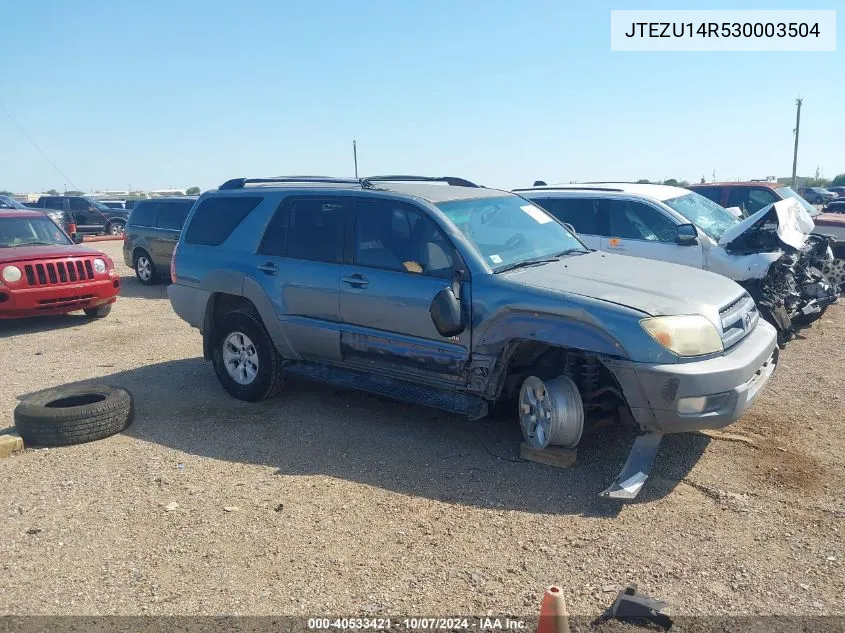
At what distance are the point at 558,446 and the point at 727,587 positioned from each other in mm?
1547

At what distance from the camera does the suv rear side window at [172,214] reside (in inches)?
565

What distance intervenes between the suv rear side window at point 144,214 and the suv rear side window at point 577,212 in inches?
351

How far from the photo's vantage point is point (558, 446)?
482cm

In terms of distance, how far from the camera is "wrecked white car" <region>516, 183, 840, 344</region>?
7.95m

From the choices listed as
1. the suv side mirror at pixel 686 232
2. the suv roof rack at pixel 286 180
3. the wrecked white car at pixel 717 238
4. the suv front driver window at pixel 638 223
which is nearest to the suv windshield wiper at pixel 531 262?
the suv roof rack at pixel 286 180

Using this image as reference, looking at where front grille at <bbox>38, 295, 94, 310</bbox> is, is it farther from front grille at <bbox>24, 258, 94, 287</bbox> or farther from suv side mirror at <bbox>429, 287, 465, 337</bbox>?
suv side mirror at <bbox>429, 287, 465, 337</bbox>

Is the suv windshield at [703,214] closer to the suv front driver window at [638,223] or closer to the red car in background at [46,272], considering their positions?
the suv front driver window at [638,223]

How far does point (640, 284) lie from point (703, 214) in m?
4.94

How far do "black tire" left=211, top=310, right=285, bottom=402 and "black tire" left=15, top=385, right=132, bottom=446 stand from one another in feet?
3.17

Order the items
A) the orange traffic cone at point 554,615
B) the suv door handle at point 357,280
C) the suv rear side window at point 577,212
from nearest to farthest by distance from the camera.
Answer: the orange traffic cone at point 554,615 → the suv door handle at point 357,280 → the suv rear side window at point 577,212

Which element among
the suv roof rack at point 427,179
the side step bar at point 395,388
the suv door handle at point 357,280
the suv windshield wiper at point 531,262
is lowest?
the side step bar at point 395,388

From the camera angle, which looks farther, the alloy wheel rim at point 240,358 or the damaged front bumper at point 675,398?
the alloy wheel rim at point 240,358

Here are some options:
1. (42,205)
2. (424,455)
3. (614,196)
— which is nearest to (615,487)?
(424,455)

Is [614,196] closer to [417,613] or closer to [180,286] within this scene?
[180,286]
